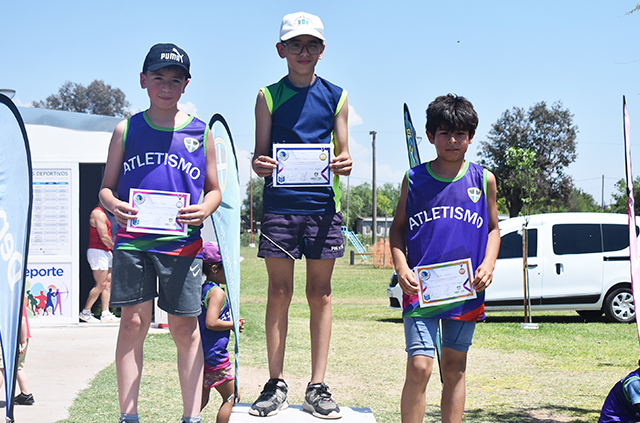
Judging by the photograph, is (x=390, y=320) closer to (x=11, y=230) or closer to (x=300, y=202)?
(x=300, y=202)

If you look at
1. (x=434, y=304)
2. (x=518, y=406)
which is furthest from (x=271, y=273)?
(x=518, y=406)

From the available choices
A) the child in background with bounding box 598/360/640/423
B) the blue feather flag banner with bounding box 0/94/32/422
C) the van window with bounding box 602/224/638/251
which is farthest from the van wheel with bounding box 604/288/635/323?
the blue feather flag banner with bounding box 0/94/32/422

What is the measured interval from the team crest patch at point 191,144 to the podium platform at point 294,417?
1449 millimetres

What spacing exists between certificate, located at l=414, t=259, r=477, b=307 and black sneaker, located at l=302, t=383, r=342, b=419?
0.79 metres

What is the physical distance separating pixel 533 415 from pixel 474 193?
304cm

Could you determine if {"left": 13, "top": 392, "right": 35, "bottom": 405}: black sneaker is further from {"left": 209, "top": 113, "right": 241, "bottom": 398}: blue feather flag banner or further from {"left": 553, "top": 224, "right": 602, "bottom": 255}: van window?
{"left": 553, "top": 224, "right": 602, "bottom": 255}: van window

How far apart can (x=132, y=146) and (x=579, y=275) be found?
10032 millimetres

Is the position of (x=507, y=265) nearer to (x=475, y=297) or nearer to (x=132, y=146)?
(x=475, y=297)

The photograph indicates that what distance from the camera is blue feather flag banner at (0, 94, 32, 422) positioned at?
2898 millimetres

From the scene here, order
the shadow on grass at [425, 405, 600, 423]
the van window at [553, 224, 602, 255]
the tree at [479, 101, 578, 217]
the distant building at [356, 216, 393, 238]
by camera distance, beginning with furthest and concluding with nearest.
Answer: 1. the distant building at [356, 216, 393, 238]
2. the tree at [479, 101, 578, 217]
3. the van window at [553, 224, 602, 255]
4. the shadow on grass at [425, 405, 600, 423]

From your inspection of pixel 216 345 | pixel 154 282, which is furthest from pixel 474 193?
pixel 216 345

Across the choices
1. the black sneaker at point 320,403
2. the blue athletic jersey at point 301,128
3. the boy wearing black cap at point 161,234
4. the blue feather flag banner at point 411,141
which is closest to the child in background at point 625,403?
the black sneaker at point 320,403

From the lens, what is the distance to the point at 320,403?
11.1ft

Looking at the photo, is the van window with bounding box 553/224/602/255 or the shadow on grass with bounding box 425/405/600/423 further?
the van window with bounding box 553/224/602/255
